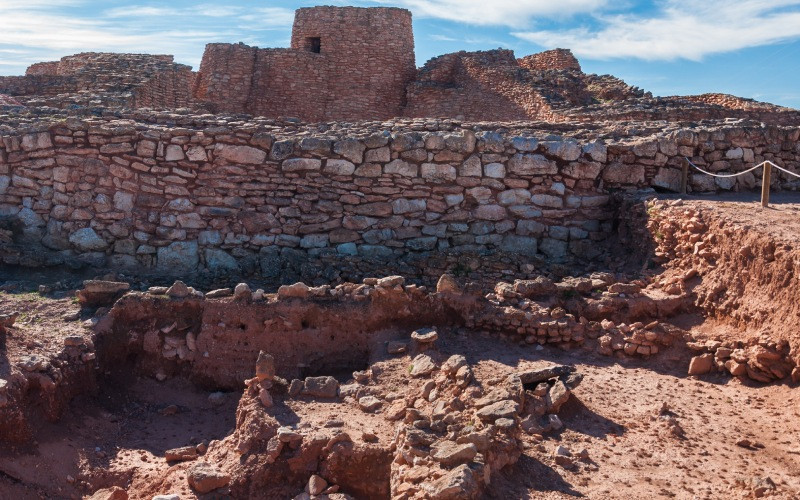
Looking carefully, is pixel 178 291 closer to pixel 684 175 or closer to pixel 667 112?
pixel 684 175

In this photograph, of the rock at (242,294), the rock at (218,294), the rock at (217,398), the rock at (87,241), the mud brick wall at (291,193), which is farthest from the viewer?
the rock at (87,241)

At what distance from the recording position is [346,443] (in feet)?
17.3

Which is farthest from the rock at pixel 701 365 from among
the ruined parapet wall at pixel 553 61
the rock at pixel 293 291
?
the ruined parapet wall at pixel 553 61

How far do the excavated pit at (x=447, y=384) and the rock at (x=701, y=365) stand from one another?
0.05 ft

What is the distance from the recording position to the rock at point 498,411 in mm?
5133

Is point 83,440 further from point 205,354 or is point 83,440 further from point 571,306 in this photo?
point 571,306

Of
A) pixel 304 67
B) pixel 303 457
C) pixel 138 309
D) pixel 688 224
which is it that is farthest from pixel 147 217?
pixel 304 67

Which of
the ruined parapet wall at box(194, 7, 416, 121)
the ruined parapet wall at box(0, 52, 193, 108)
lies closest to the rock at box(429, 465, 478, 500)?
the ruined parapet wall at box(0, 52, 193, 108)

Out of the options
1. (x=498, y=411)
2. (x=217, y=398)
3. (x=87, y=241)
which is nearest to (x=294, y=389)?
(x=217, y=398)

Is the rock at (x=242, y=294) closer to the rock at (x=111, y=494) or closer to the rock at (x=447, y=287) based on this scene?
the rock at (x=447, y=287)

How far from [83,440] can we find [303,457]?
2.07m

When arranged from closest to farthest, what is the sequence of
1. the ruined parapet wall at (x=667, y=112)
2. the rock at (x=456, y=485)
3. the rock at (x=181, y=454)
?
the rock at (x=456, y=485) < the rock at (x=181, y=454) < the ruined parapet wall at (x=667, y=112)

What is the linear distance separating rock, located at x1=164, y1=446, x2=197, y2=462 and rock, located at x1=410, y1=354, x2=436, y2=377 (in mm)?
1866

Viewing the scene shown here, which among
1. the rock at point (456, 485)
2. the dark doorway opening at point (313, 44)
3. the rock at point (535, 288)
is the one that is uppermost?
the dark doorway opening at point (313, 44)
